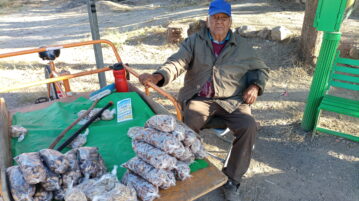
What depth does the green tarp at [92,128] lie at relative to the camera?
6.28ft

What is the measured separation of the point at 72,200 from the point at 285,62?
5.04m

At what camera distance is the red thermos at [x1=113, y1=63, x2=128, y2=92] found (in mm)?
2738

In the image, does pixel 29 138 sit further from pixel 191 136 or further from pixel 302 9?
pixel 302 9

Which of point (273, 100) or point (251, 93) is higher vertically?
point (251, 93)

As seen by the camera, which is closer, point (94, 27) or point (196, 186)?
point (196, 186)

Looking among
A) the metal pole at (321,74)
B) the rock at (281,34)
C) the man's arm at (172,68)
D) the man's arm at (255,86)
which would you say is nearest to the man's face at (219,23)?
the man's arm at (172,68)

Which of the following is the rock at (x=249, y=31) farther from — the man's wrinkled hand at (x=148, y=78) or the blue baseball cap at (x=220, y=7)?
the man's wrinkled hand at (x=148, y=78)

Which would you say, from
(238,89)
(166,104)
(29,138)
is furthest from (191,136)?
(166,104)

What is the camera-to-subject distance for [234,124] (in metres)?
2.48

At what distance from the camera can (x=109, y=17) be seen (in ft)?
42.2

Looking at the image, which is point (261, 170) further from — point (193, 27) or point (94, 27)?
point (193, 27)

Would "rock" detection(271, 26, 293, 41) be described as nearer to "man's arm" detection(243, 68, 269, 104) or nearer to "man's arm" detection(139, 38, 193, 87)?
"man's arm" detection(243, 68, 269, 104)

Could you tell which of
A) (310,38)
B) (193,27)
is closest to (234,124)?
(310,38)

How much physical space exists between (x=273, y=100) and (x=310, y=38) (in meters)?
1.48
